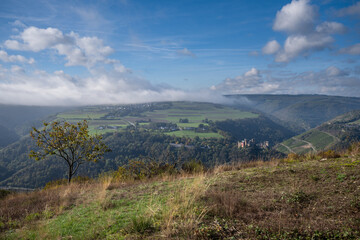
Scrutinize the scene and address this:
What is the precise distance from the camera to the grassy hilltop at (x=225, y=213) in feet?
12.5

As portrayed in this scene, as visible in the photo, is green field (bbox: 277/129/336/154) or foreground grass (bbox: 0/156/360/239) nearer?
foreground grass (bbox: 0/156/360/239)

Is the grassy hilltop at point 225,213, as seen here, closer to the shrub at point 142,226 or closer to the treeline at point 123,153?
the shrub at point 142,226

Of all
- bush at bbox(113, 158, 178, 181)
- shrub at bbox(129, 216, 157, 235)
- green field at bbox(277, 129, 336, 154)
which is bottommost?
green field at bbox(277, 129, 336, 154)

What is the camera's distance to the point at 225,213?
15.6 feet

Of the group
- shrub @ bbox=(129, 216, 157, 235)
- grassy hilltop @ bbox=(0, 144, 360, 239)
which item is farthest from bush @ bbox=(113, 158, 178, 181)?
shrub @ bbox=(129, 216, 157, 235)

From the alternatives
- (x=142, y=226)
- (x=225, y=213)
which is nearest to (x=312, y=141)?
(x=225, y=213)

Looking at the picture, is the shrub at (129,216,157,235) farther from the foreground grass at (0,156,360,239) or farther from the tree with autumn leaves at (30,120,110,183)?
the tree with autumn leaves at (30,120,110,183)

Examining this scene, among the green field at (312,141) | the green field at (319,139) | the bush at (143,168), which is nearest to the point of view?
the bush at (143,168)

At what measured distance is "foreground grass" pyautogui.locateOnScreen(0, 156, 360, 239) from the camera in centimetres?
381

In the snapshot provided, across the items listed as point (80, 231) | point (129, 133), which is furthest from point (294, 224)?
point (129, 133)

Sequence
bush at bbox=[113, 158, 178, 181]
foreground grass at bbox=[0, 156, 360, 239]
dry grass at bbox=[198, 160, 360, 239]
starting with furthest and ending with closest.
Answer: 1. bush at bbox=[113, 158, 178, 181]
2. foreground grass at bbox=[0, 156, 360, 239]
3. dry grass at bbox=[198, 160, 360, 239]

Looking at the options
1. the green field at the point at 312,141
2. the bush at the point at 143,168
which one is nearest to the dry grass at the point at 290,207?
the bush at the point at 143,168

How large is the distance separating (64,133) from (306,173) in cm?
1660

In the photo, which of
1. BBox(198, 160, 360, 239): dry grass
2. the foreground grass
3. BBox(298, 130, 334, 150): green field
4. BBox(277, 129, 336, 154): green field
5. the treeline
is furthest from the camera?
BBox(298, 130, 334, 150): green field
